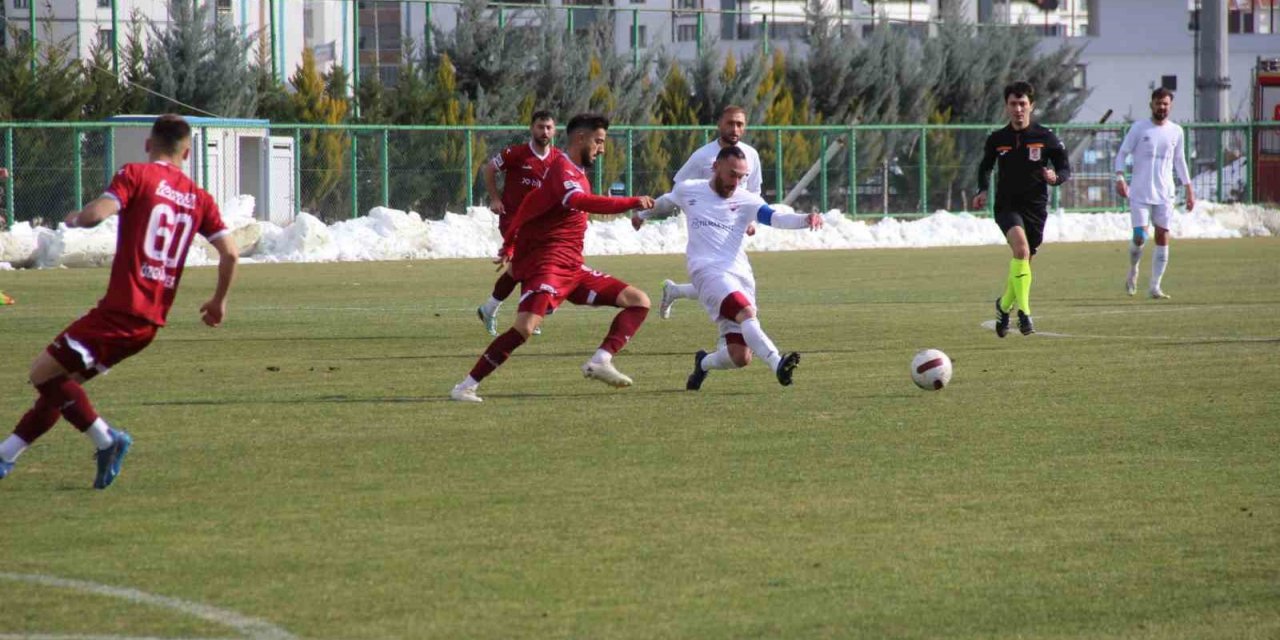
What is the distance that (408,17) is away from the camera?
44469 millimetres

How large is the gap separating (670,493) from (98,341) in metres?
2.57

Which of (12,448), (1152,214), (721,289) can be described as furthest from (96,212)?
(1152,214)

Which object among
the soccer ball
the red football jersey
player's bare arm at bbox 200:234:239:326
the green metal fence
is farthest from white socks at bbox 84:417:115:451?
the green metal fence

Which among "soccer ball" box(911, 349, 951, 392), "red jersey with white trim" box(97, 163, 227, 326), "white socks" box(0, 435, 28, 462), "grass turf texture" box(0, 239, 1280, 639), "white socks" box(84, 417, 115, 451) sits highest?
"red jersey with white trim" box(97, 163, 227, 326)

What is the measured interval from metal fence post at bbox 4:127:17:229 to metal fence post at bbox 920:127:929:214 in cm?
2002

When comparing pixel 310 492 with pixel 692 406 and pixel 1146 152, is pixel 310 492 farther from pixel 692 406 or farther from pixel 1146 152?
pixel 1146 152

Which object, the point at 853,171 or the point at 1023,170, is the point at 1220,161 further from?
the point at 1023,170

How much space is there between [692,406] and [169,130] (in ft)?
13.4

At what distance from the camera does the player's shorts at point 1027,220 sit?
17000 millimetres

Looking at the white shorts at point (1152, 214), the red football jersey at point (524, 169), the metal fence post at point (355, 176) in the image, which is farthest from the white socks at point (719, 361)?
the metal fence post at point (355, 176)

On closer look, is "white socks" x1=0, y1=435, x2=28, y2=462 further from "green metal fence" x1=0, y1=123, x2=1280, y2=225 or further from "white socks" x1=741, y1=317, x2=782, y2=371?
"green metal fence" x1=0, y1=123, x2=1280, y2=225

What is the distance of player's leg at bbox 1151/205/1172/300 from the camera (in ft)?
68.3

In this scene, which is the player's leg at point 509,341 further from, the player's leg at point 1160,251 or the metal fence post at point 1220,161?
the metal fence post at point 1220,161

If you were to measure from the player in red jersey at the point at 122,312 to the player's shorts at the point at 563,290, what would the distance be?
363 cm
